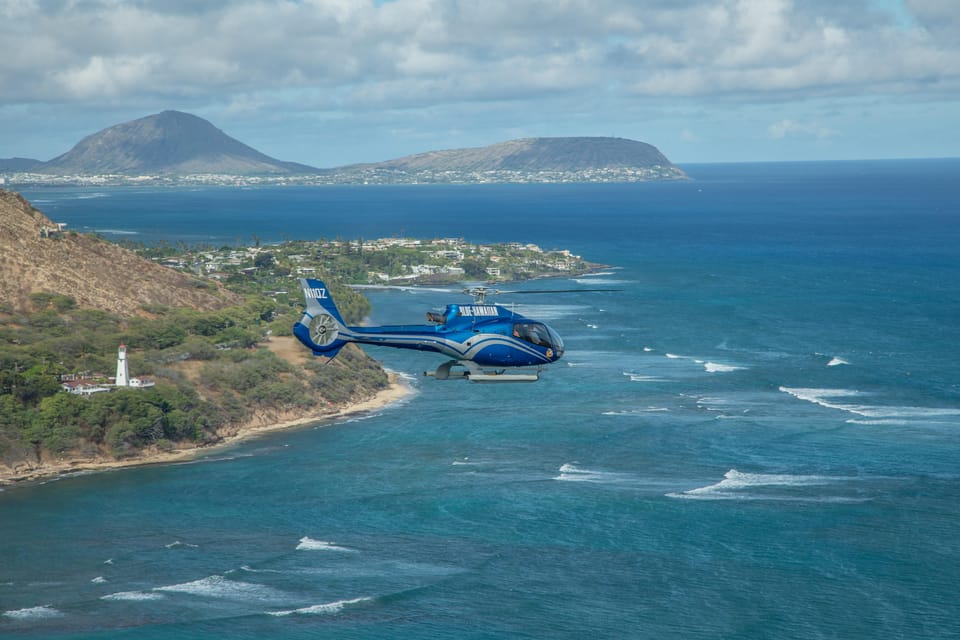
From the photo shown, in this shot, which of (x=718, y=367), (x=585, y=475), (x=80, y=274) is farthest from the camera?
(x=80, y=274)

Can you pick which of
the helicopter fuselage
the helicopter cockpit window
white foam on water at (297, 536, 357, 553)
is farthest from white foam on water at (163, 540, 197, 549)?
the helicopter cockpit window

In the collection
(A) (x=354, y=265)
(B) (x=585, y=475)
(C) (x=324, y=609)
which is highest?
(A) (x=354, y=265)

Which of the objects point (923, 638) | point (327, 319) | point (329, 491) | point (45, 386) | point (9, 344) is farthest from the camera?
point (9, 344)

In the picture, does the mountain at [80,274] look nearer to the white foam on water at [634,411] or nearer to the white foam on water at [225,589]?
the white foam on water at [634,411]

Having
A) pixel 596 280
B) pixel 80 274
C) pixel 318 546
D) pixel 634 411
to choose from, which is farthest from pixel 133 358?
pixel 596 280

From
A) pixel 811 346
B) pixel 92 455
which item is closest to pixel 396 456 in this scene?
pixel 92 455

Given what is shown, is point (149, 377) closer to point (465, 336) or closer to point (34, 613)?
point (34, 613)

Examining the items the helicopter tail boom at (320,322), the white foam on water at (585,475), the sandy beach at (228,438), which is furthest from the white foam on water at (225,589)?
the sandy beach at (228,438)

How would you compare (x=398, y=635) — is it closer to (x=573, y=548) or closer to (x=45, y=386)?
(x=573, y=548)
